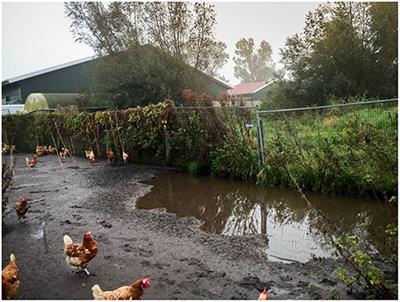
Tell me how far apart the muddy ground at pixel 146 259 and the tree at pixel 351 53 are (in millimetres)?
11741

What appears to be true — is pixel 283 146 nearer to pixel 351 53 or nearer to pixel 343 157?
pixel 343 157

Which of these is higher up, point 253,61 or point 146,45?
point 253,61

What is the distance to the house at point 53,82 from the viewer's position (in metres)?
22.0

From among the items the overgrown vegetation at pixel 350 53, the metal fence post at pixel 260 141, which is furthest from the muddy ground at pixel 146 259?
the overgrown vegetation at pixel 350 53

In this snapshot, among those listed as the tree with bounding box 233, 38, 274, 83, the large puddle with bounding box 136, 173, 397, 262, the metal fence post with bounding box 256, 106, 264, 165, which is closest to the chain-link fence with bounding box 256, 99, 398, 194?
the metal fence post with bounding box 256, 106, 264, 165

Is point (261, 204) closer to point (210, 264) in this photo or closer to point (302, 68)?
point (210, 264)

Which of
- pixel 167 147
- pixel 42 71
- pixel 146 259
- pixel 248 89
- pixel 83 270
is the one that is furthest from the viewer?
pixel 248 89

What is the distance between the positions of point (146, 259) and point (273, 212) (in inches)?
104

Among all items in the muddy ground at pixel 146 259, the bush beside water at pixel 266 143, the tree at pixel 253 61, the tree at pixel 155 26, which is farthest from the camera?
the tree at pixel 253 61

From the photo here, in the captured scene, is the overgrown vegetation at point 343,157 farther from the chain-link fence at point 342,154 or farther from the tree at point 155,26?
the tree at point 155,26

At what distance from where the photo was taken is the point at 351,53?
15148mm

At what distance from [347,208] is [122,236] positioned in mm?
3531

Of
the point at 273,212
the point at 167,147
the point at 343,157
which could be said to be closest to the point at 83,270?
the point at 273,212

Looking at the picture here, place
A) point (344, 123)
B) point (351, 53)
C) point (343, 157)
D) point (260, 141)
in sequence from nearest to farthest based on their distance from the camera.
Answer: point (343, 157) < point (344, 123) < point (260, 141) < point (351, 53)
